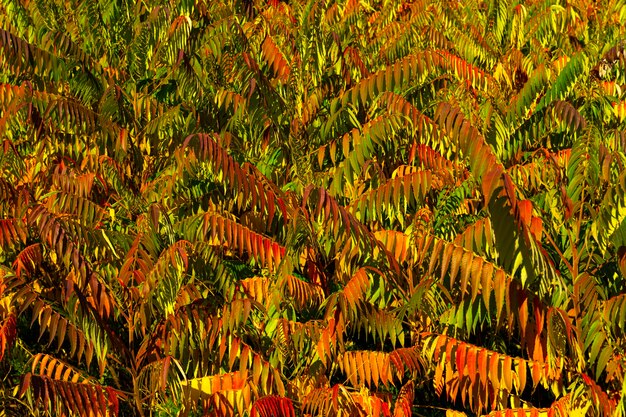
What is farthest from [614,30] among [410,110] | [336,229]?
[336,229]

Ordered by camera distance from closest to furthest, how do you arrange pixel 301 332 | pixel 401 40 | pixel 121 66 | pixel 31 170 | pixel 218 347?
1. pixel 301 332
2. pixel 218 347
3. pixel 31 170
4. pixel 401 40
5. pixel 121 66

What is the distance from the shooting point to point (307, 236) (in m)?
4.46

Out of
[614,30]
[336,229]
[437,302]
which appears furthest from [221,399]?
[614,30]

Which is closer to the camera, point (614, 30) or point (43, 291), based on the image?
point (43, 291)

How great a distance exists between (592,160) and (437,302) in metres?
0.99

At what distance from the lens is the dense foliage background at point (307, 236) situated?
146 inches

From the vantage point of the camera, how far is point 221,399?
3656 mm

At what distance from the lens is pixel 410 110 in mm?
4523

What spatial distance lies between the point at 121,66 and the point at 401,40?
7.40 ft

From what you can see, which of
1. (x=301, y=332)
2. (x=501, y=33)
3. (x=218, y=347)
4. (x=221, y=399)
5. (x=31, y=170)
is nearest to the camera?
(x=221, y=399)

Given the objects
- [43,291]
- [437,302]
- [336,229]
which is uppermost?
[336,229]

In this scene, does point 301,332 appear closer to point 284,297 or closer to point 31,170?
point 284,297

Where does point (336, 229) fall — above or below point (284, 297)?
above

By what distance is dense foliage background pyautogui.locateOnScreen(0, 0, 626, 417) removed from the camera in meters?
3.70
